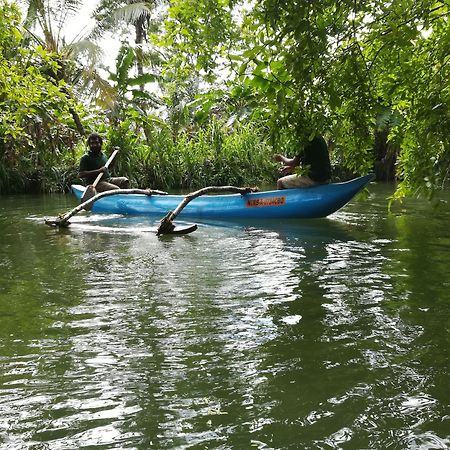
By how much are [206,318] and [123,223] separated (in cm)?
540

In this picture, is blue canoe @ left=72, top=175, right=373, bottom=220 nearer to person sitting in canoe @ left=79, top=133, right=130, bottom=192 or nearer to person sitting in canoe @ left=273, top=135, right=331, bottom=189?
person sitting in canoe @ left=273, top=135, right=331, bottom=189

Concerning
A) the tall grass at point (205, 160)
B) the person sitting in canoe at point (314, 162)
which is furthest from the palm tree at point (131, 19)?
the person sitting in canoe at point (314, 162)

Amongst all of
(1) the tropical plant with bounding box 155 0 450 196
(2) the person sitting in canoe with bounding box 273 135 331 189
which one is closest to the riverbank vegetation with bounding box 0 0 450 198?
(1) the tropical plant with bounding box 155 0 450 196

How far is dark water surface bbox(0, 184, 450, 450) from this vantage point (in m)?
2.20

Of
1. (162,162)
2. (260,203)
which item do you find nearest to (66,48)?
(162,162)

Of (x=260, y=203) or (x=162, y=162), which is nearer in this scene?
(x=260, y=203)

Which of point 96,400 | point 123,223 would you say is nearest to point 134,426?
point 96,400

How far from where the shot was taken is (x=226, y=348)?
3113 millimetres

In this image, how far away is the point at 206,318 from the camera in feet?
12.1

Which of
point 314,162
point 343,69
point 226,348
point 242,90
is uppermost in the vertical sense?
point 242,90

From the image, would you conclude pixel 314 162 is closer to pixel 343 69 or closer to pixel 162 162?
pixel 343 69

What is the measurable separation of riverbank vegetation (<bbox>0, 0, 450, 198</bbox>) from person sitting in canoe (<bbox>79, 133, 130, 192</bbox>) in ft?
2.98

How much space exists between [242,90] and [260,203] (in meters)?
4.25

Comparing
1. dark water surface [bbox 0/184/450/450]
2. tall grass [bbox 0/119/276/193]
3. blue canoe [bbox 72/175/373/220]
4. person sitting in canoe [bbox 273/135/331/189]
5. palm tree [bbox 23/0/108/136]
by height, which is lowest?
dark water surface [bbox 0/184/450/450]
